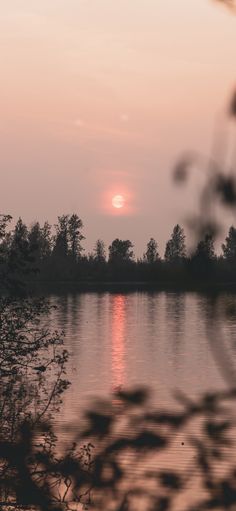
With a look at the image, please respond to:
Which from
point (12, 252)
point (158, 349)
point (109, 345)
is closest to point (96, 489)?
point (12, 252)

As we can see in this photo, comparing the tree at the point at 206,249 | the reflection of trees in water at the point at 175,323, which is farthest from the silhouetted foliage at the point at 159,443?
the reflection of trees in water at the point at 175,323

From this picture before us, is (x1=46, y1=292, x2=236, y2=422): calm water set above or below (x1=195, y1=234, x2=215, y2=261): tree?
below

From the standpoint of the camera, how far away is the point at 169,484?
85.4 inches

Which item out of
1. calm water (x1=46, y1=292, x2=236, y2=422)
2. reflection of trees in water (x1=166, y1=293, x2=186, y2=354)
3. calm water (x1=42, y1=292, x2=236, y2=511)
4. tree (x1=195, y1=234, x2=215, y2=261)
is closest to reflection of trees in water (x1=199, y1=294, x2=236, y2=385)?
tree (x1=195, y1=234, x2=215, y2=261)

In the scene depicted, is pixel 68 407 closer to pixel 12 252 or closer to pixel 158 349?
pixel 12 252

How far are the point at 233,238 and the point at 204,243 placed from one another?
8cm

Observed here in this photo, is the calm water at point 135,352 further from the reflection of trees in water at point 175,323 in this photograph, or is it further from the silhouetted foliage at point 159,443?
the silhouetted foliage at point 159,443

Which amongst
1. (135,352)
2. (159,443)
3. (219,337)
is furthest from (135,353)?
(219,337)

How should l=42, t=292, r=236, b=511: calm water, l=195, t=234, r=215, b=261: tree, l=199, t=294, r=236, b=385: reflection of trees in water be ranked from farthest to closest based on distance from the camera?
l=42, t=292, r=236, b=511: calm water < l=195, t=234, r=215, b=261: tree < l=199, t=294, r=236, b=385: reflection of trees in water

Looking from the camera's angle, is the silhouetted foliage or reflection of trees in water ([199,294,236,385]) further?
the silhouetted foliage

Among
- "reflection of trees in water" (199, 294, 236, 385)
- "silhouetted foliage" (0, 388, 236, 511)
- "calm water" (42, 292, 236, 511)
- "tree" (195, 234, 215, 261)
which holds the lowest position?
"calm water" (42, 292, 236, 511)

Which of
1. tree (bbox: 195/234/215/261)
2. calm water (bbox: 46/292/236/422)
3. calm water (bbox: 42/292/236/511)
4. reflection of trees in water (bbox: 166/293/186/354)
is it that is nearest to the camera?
tree (bbox: 195/234/215/261)

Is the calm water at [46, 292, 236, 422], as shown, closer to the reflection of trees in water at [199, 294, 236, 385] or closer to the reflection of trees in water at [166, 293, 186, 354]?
the reflection of trees in water at [166, 293, 186, 354]

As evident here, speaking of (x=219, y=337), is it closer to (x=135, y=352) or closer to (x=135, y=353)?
(x=135, y=353)
